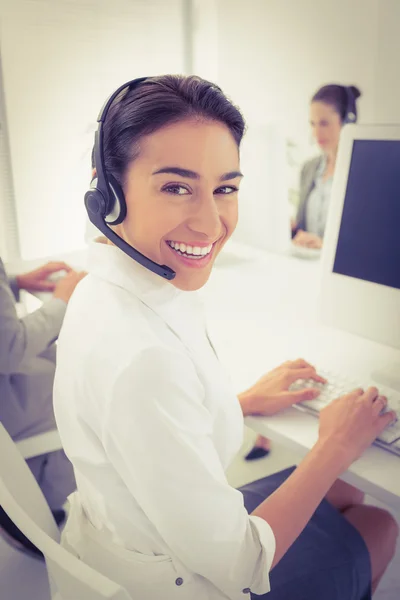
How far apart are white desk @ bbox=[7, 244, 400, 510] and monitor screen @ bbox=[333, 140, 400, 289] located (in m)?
0.20

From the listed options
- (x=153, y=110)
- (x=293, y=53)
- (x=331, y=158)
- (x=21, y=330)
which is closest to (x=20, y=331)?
(x=21, y=330)

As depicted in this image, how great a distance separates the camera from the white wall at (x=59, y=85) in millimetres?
2539

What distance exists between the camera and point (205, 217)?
77 centimetres

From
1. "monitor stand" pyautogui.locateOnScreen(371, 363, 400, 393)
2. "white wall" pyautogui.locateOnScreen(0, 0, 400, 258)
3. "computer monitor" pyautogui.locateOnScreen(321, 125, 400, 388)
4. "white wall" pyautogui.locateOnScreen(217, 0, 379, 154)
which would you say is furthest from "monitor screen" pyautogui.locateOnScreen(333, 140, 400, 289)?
"white wall" pyautogui.locateOnScreen(217, 0, 379, 154)

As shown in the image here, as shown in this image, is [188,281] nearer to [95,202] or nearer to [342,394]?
[95,202]

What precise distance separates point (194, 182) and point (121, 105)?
14 centimetres

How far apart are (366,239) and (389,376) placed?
0.28m

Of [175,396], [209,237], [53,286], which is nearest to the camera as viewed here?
[175,396]

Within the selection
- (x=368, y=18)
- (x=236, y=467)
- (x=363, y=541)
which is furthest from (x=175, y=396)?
(x=368, y=18)

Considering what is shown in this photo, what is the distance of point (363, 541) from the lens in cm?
96

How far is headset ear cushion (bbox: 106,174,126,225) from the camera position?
75cm

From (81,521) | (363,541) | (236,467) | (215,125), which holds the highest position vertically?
(215,125)

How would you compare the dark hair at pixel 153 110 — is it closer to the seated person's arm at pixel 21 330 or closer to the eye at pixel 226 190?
the eye at pixel 226 190

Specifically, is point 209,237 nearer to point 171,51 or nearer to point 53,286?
point 53,286
